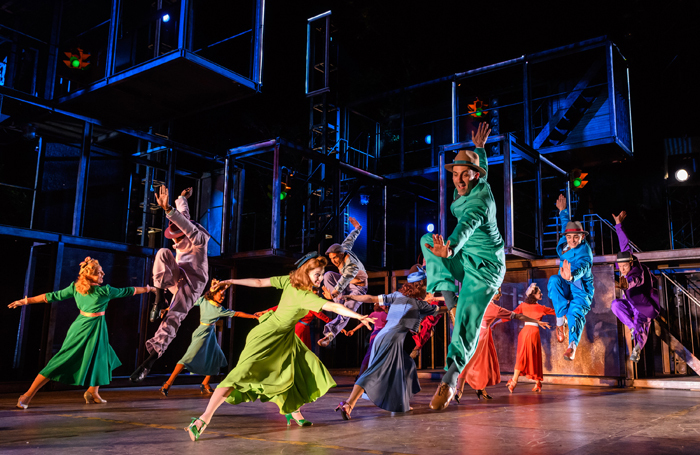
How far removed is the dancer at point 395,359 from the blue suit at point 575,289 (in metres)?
3.19

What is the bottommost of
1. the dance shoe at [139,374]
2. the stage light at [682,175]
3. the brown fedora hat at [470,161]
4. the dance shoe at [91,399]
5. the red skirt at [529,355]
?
the dance shoe at [91,399]

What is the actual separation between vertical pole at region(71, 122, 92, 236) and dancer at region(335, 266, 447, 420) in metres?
6.81

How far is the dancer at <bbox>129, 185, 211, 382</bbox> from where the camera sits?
817 cm

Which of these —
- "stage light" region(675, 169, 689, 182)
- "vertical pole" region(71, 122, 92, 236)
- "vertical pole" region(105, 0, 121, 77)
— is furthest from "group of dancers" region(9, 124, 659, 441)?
"stage light" region(675, 169, 689, 182)

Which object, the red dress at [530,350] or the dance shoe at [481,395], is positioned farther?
the red dress at [530,350]

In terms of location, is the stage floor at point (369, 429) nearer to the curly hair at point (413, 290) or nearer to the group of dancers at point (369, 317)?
the group of dancers at point (369, 317)

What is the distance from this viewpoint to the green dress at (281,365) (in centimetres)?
514

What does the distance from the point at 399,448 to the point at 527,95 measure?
12328 mm

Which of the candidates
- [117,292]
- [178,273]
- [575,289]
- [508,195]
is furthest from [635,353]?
[117,292]

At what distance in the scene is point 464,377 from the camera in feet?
26.8

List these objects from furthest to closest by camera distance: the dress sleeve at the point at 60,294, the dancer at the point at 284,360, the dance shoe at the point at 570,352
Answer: the dance shoe at the point at 570,352 → the dress sleeve at the point at 60,294 → the dancer at the point at 284,360

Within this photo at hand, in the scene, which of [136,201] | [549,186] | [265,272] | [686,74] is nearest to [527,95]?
[549,186]

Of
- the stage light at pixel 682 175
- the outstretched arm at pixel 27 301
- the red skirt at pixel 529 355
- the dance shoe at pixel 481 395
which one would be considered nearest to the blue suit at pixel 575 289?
the red skirt at pixel 529 355

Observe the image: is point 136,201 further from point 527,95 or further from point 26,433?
point 527,95
